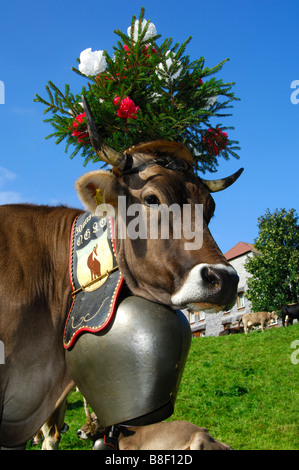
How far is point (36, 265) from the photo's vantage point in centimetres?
308

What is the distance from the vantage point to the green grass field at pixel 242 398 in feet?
27.7

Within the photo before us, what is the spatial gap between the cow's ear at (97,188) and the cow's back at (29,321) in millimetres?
454

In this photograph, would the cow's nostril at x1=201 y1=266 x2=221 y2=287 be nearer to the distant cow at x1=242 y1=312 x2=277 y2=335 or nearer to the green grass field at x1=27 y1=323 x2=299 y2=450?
the green grass field at x1=27 y1=323 x2=299 y2=450

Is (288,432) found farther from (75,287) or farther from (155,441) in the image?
(75,287)

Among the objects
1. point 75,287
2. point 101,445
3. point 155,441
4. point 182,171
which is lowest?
point 155,441

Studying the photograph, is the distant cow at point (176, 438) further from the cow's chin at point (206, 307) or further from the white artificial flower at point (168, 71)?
the white artificial flower at point (168, 71)

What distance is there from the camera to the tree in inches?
1506

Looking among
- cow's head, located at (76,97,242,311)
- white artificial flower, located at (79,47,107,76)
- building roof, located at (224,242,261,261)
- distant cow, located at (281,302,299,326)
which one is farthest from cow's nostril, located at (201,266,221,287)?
building roof, located at (224,242,261,261)

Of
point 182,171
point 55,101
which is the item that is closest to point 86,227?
point 182,171

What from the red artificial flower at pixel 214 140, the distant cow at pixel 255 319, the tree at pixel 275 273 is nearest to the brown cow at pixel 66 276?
the red artificial flower at pixel 214 140

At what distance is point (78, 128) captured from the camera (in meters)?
3.85

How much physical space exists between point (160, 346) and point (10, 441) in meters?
1.33

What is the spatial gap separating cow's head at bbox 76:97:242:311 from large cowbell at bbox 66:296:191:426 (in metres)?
0.17

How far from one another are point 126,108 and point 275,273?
37325 mm
